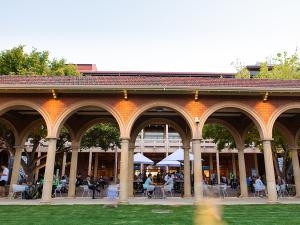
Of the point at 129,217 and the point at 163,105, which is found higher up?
the point at 163,105

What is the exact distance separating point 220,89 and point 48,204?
9.21 m

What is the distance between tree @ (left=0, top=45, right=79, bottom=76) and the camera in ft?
69.7

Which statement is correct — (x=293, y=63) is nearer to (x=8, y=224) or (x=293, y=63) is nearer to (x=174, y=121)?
(x=174, y=121)

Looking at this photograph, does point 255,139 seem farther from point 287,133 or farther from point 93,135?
point 93,135

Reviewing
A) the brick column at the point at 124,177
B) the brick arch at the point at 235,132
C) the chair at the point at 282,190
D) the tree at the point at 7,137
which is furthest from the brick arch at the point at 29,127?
the chair at the point at 282,190

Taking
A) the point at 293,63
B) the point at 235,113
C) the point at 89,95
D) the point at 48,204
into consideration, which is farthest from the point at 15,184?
the point at 293,63

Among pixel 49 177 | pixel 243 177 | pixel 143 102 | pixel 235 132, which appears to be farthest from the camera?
pixel 235 132

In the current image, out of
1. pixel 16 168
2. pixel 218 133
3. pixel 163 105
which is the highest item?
pixel 218 133

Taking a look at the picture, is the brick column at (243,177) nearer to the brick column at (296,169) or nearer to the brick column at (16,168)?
the brick column at (296,169)

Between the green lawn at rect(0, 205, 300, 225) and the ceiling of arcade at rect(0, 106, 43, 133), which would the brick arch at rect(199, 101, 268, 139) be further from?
the ceiling of arcade at rect(0, 106, 43, 133)

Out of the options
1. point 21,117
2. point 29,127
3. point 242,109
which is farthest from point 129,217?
point 21,117

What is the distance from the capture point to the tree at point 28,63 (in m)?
21.2

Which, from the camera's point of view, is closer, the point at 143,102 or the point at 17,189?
the point at 143,102

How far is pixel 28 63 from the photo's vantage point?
22.0 meters
